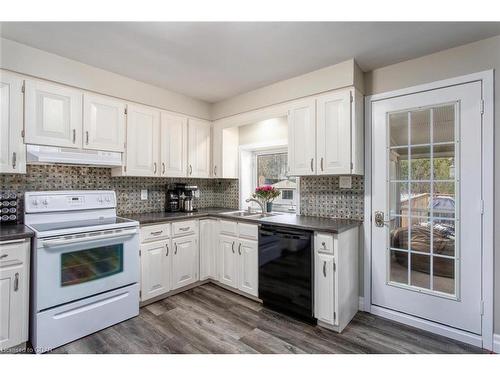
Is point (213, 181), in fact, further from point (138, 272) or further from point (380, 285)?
point (380, 285)

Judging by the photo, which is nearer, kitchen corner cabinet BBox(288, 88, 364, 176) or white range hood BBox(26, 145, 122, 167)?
white range hood BBox(26, 145, 122, 167)

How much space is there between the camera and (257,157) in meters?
3.83

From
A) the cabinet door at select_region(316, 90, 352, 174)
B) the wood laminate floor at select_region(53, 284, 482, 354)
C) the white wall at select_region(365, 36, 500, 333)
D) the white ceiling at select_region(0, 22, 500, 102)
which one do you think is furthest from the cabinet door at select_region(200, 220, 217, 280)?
the white wall at select_region(365, 36, 500, 333)

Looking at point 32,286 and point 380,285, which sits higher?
point 32,286

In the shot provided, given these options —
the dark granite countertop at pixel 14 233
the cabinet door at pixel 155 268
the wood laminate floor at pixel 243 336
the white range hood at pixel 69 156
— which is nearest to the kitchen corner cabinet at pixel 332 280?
the wood laminate floor at pixel 243 336

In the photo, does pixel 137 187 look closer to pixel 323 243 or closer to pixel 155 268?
pixel 155 268

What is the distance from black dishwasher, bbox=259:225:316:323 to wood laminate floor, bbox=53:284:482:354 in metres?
0.12

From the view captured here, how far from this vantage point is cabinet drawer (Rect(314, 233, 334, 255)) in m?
2.15

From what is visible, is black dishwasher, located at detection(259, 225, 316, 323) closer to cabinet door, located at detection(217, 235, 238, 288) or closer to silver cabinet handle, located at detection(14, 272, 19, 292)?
cabinet door, located at detection(217, 235, 238, 288)

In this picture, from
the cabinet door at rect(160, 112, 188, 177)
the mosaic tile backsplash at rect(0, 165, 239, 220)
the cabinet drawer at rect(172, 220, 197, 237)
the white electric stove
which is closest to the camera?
the white electric stove

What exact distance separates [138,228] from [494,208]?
9.64 feet

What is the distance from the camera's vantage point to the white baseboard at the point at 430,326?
1984mm

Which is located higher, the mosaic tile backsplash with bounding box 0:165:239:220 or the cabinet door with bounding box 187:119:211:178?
the cabinet door with bounding box 187:119:211:178
